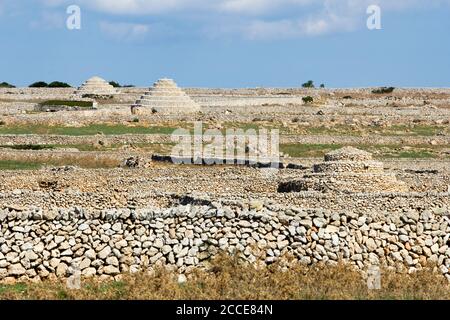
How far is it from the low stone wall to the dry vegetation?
319 mm

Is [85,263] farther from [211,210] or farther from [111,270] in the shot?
[211,210]

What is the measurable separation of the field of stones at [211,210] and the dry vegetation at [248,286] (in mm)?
127

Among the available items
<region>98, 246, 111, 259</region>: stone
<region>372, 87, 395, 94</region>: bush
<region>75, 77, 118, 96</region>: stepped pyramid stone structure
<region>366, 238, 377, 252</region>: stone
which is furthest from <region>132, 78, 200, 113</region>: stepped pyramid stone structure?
<region>98, 246, 111, 259</region>: stone

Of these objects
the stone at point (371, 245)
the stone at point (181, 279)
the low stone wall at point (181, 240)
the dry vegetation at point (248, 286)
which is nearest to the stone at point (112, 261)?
the low stone wall at point (181, 240)

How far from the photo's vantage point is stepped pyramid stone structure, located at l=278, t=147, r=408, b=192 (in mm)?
20772

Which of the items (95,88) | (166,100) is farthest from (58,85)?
(166,100)

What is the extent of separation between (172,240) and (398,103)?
221 ft

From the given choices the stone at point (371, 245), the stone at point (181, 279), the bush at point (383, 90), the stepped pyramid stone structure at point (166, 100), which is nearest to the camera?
the stone at point (181, 279)

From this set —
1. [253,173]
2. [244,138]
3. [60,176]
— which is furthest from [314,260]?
[244,138]

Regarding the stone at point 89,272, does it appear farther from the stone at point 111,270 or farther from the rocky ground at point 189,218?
the stone at point 111,270

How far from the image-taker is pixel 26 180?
82.0 feet

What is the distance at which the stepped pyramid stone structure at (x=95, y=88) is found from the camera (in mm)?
77312

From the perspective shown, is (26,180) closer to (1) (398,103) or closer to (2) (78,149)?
(2) (78,149)

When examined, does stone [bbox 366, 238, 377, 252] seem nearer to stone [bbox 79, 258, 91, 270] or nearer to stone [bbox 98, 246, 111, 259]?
stone [bbox 98, 246, 111, 259]
